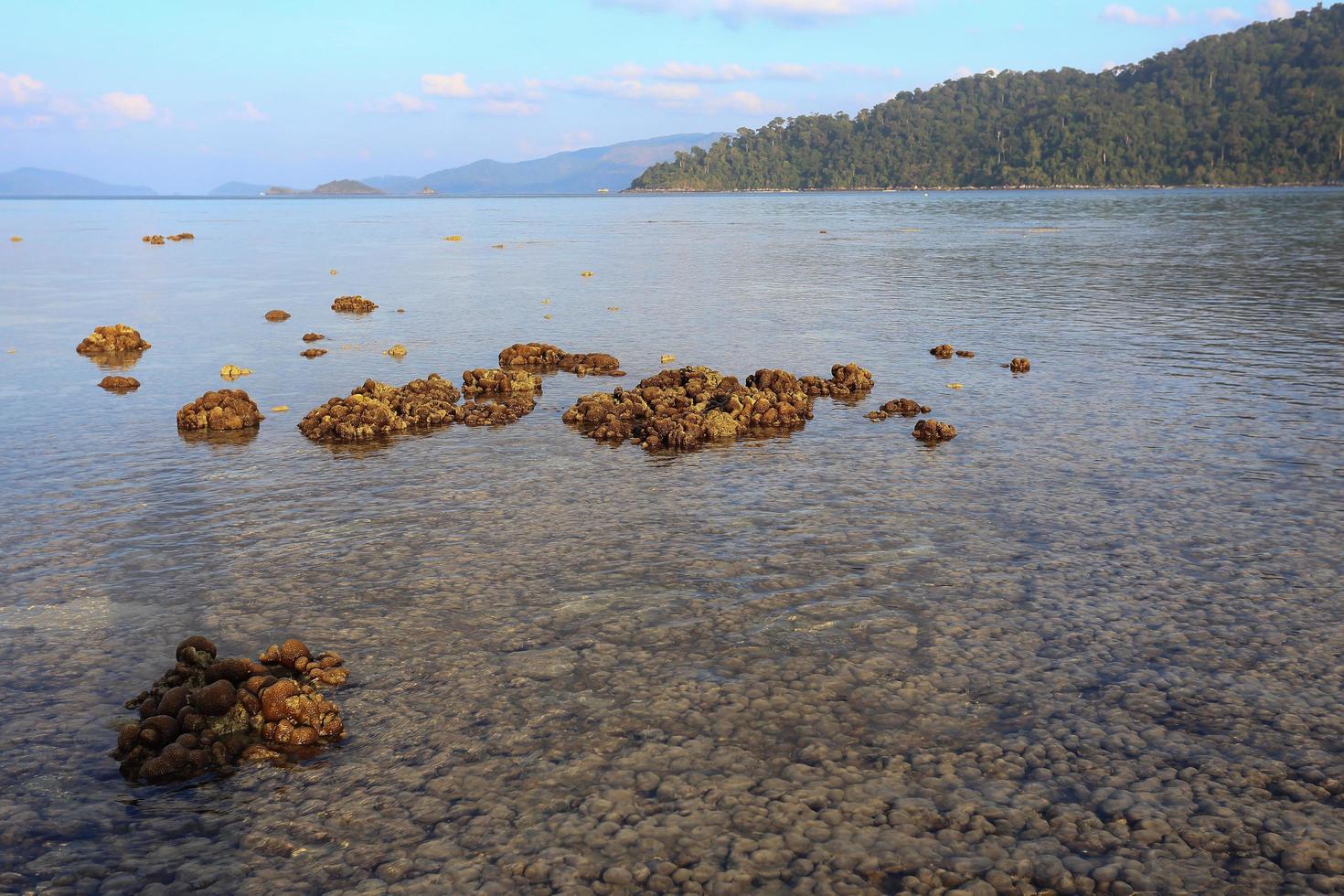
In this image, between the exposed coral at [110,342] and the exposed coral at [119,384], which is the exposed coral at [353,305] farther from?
the exposed coral at [119,384]

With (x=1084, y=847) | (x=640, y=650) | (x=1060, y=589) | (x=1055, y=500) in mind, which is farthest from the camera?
(x=1055, y=500)

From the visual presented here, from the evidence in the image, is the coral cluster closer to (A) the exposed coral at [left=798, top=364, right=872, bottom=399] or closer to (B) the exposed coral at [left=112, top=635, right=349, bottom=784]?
(A) the exposed coral at [left=798, top=364, right=872, bottom=399]

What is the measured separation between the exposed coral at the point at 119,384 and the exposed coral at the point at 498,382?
11068mm

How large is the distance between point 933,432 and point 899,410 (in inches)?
115

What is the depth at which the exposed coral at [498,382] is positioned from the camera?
30.8 metres

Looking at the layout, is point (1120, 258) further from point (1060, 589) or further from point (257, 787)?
point (257, 787)

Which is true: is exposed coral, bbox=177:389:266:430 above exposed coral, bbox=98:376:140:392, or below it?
above

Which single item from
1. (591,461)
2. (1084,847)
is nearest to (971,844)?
(1084,847)

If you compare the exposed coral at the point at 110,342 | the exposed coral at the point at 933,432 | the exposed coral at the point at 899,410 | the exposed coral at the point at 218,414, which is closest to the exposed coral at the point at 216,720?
the exposed coral at the point at 218,414

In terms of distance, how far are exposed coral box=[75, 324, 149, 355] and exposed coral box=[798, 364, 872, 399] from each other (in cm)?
2695

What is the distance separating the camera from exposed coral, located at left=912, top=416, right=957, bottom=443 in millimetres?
24297

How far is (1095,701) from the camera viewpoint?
12.0m

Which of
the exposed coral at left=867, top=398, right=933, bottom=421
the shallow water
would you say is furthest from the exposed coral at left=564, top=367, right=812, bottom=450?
the exposed coral at left=867, top=398, right=933, bottom=421

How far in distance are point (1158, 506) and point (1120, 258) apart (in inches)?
2483
